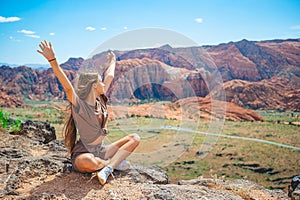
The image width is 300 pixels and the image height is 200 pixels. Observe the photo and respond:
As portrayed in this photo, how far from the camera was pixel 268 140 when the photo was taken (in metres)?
24.3

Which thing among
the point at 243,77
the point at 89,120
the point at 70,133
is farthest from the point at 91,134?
the point at 243,77

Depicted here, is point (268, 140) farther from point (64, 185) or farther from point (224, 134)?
point (64, 185)

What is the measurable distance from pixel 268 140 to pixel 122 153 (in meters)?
22.3

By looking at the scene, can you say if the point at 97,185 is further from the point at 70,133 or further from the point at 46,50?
the point at 46,50

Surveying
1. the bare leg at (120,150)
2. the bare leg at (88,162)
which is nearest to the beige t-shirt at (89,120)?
the bare leg at (88,162)

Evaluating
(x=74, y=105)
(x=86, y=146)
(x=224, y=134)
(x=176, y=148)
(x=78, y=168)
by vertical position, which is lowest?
(x=224, y=134)

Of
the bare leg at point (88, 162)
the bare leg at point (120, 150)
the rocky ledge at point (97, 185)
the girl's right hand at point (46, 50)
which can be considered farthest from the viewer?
the bare leg at point (120, 150)

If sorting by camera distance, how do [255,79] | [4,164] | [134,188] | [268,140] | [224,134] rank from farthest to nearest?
1. [255,79]
2. [224,134]
3. [268,140]
4. [4,164]
5. [134,188]

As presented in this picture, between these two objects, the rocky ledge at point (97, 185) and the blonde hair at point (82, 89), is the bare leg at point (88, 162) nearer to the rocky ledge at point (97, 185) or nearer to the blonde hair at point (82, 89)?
the rocky ledge at point (97, 185)

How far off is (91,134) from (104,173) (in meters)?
0.59

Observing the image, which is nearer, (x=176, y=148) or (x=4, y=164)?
(x=4, y=164)

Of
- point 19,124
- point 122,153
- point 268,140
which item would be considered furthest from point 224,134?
point 122,153

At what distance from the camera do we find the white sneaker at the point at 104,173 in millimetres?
4086

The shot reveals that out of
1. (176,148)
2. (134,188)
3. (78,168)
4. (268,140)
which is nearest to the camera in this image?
(134,188)
